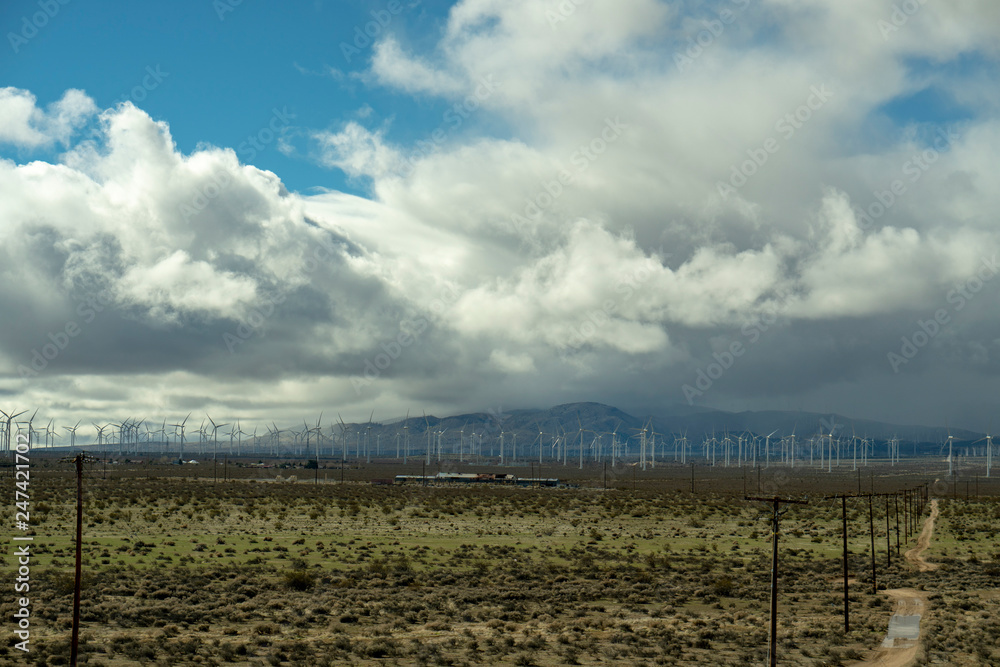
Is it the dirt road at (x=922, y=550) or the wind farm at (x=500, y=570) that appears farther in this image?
the dirt road at (x=922, y=550)

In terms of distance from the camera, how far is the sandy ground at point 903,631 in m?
29.8

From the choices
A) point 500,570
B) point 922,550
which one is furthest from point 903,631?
point 922,550

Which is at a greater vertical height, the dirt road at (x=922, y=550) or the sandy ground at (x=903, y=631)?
the sandy ground at (x=903, y=631)

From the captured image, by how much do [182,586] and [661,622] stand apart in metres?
23.0

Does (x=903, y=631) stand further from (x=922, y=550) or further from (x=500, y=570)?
(x=922, y=550)

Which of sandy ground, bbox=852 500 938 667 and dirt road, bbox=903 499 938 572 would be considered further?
dirt road, bbox=903 499 938 572

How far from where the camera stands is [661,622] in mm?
36062

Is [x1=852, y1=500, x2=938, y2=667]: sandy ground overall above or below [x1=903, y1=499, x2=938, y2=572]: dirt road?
above

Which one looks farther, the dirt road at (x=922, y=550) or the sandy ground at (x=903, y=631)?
the dirt road at (x=922, y=550)

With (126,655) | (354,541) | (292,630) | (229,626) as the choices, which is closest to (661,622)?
(292,630)

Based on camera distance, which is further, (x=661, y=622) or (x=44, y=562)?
(x=44, y=562)

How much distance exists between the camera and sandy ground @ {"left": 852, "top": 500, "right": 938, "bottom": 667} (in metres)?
29.8

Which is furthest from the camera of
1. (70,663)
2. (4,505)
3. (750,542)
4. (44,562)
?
(4,505)

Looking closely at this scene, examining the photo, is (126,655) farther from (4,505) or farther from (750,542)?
(4,505)
